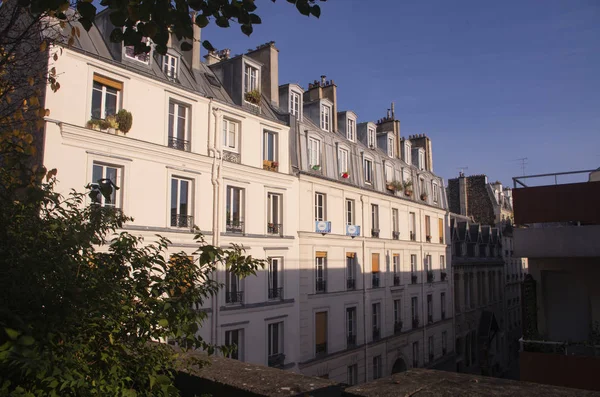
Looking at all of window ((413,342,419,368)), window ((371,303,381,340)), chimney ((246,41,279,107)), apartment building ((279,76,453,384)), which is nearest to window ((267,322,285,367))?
apartment building ((279,76,453,384))

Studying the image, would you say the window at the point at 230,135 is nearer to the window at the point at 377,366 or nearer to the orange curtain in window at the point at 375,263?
the orange curtain in window at the point at 375,263

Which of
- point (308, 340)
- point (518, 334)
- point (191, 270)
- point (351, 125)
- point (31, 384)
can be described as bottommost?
point (518, 334)

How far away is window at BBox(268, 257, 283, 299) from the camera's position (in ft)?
58.9

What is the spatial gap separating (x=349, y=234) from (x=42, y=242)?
19.8 meters

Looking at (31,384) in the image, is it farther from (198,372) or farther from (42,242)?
(198,372)

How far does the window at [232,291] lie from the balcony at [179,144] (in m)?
4.46

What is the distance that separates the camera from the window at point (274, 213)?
724 inches

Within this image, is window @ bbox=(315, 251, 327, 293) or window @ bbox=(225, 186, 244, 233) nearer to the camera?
window @ bbox=(225, 186, 244, 233)

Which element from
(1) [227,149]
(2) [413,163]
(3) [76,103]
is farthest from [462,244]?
(3) [76,103]

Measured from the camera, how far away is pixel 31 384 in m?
A: 2.87

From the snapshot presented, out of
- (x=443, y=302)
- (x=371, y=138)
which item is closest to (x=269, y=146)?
(x=371, y=138)

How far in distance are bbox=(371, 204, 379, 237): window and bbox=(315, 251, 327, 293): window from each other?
16.0 feet

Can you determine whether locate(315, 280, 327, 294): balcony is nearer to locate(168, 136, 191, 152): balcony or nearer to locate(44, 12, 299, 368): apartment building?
locate(44, 12, 299, 368): apartment building

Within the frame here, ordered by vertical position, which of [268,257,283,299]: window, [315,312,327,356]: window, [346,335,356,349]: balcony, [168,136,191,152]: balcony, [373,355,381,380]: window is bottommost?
[373,355,381,380]: window
